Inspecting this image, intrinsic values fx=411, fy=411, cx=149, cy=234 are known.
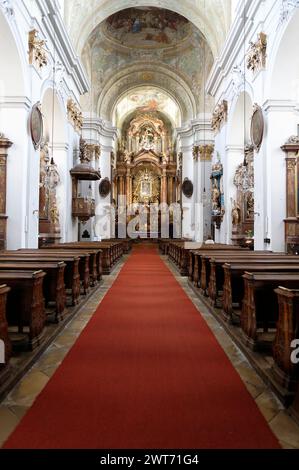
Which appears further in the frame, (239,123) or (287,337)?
(239,123)

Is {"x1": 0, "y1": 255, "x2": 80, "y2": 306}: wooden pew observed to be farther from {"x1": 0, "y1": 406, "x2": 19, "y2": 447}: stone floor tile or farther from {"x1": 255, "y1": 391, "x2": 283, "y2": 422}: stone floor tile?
{"x1": 255, "y1": 391, "x2": 283, "y2": 422}: stone floor tile

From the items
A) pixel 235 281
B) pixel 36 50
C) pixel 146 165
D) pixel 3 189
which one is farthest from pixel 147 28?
pixel 235 281

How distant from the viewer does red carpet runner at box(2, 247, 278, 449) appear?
2051 millimetres

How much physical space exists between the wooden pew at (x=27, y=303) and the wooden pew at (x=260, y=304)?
186 centimetres

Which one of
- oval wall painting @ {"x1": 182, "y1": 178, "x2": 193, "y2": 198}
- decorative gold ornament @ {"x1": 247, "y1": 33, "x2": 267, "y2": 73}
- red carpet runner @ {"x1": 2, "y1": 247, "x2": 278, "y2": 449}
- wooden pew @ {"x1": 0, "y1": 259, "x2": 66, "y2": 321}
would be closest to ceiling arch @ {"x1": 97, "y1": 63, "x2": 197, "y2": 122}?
oval wall painting @ {"x1": 182, "y1": 178, "x2": 193, "y2": 198}

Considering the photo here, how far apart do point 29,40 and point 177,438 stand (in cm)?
906

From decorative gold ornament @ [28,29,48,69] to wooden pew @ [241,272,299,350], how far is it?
7664 millimetres

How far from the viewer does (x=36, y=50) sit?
9.18 metres

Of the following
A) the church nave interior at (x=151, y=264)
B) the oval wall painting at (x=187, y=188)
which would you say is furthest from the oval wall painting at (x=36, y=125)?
the oval wall painting at (x=187, y=188)

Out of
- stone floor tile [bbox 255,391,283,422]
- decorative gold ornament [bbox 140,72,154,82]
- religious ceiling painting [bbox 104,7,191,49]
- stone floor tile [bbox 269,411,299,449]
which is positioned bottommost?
stone floor tile [bbox 269,411,299,449]

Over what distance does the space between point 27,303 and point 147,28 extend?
18.3 m

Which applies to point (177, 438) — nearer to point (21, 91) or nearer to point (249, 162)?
point (21, 91)

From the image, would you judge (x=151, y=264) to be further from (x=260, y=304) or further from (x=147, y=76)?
(x=147, y=76)
